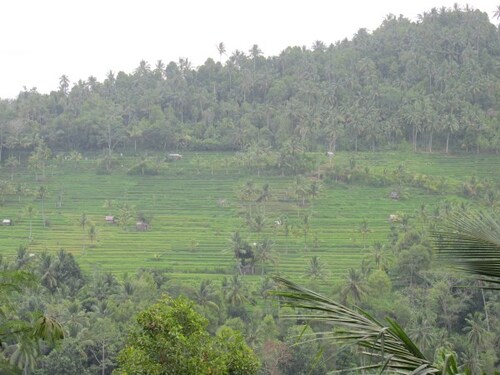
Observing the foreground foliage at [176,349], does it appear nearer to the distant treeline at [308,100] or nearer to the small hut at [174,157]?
the distant treeline at [308,100]

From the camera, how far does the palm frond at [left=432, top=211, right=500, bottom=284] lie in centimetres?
240

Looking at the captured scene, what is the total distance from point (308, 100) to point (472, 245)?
76.3 meters

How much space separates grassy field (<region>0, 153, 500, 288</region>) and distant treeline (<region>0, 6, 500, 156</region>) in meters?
3.44

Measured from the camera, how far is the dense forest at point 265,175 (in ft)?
90.7

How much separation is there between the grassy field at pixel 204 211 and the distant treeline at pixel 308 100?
3.44m

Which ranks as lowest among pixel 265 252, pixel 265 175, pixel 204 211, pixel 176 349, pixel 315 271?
pixel 315 271

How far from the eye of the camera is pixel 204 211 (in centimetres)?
5622

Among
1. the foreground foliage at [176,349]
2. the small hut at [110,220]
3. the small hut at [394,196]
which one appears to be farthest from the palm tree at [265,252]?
the foreground foliage at [176,349]

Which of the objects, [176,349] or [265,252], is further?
[265,252]

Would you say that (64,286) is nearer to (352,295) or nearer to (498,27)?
(352,295)

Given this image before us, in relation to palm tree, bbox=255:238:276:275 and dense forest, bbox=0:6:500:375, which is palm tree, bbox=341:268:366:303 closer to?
dense forest, bbox=0:6:500:375

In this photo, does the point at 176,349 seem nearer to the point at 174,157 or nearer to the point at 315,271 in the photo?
the point at 315,271

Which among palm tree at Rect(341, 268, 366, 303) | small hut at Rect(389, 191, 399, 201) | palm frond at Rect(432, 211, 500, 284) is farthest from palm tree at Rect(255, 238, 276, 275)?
palm frond at Rect(432, 211, 500, 284)

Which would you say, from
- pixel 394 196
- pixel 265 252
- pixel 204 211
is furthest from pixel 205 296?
pixel 394 196
